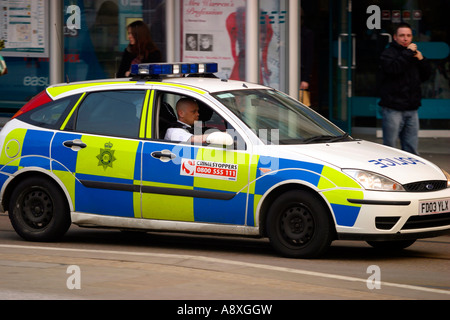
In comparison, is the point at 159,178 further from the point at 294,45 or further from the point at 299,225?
the point at 294,45

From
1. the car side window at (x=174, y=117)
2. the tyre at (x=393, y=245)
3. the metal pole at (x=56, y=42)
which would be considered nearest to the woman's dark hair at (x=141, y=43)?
the metal pole at (x=56, y=42)

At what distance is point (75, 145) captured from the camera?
30.7 ft

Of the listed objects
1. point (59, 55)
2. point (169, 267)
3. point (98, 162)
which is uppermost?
point (59, 55)

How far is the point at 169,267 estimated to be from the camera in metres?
8.11

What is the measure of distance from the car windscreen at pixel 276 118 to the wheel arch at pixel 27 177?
1.62 metres

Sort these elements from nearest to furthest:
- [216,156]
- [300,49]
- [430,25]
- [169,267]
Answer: [169,267] < [216,156] < [300,49] < [430,25]

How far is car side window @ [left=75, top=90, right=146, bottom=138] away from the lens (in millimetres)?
9297

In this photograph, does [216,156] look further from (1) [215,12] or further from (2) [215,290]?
(1) [215,12]

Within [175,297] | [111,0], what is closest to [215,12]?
[111,0]

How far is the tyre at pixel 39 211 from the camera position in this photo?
9.48 m

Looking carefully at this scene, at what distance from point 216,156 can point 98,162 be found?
1140 mm

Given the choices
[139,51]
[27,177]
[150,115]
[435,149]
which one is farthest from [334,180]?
[435,149]

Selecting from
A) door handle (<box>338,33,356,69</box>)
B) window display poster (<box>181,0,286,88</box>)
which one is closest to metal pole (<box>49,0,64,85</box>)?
window display poster (<box>181,0,286,88</box>)

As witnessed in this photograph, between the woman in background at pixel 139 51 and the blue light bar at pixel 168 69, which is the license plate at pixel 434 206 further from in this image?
the woman in background at pixel 139 51
